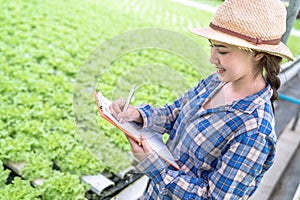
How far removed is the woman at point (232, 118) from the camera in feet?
3.98

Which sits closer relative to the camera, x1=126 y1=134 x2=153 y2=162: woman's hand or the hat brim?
the hat brim

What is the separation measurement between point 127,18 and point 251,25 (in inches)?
236

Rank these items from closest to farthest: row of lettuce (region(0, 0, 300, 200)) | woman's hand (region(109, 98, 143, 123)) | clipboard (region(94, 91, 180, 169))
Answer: clipboard (region(94, 91, 180, 169)) → woman's hand (region(109, 98, 143, 123)) → row of lettuce (region(0, 0, 300, 200))

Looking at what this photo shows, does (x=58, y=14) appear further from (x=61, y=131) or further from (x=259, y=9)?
(x=259, y=9)

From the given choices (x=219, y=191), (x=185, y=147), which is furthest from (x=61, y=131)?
(x=219, y=191)

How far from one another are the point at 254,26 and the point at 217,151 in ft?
1.47

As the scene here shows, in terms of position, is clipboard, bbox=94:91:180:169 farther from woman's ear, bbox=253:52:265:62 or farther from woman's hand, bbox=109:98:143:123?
woman's ear, bbox=253:52:265:62

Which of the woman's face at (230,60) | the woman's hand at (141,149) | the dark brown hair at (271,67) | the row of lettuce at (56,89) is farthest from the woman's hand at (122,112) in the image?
the dark brown hair at (271,67)

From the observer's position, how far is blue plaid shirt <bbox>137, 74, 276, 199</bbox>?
3.99ft

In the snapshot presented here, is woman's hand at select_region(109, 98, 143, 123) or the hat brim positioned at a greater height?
the hat brim

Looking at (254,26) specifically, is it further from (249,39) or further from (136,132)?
(136,132)

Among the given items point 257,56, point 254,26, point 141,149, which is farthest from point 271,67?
point 141,149

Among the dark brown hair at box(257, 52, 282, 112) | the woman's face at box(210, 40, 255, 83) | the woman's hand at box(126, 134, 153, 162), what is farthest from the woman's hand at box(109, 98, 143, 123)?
the dark brown hair at box(257, 52, 282, 112)

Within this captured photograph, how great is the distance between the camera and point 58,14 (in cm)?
608
